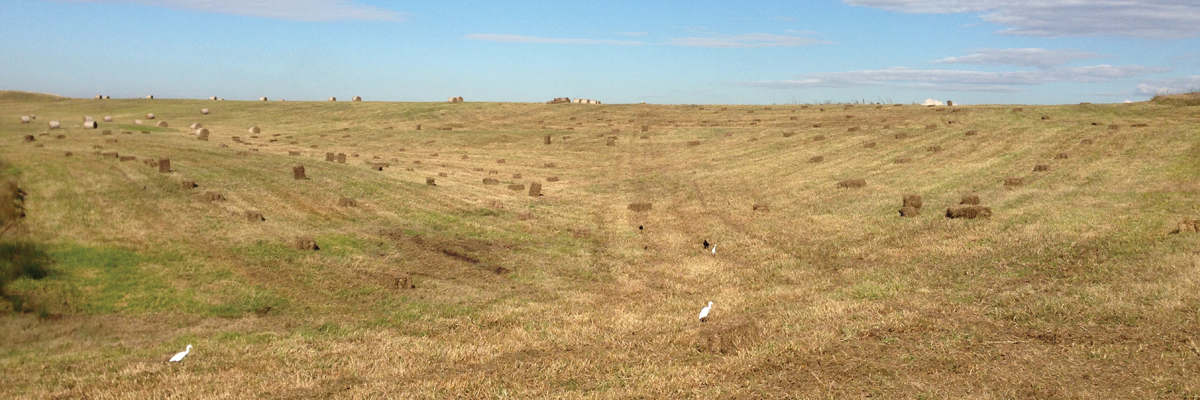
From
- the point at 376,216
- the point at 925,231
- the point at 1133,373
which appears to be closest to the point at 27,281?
the point at 376,216

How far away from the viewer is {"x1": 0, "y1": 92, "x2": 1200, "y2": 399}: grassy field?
10938 millimetres

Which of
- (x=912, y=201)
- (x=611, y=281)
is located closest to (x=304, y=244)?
(x=611, y=281)

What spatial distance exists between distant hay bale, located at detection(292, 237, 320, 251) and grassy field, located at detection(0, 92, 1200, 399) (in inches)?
15.1

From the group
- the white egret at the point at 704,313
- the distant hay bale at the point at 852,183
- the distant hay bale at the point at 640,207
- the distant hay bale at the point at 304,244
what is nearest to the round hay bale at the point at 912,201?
the distant hay bale at the point at 852,183

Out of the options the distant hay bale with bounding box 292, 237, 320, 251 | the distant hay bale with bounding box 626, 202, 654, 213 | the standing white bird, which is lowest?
the standing white bird

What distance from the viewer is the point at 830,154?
40.0m

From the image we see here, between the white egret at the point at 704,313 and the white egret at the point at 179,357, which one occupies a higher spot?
the white egret at the point at 704,313

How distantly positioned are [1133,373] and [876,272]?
23.8 ft

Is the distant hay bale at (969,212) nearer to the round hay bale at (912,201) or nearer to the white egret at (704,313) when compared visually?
the round hay bale at (912,201)

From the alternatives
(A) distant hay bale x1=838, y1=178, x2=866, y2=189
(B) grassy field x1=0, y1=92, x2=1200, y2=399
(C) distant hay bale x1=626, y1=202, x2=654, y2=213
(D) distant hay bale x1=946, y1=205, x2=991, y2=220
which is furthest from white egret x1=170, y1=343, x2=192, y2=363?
(A) distant hay bale x1=838, y1=178, x2=866, y2=189

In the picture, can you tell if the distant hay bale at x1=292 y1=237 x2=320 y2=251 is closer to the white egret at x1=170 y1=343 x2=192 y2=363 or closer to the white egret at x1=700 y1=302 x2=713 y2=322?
the white egret at x1=170 y1=343 x2=192 y2=363

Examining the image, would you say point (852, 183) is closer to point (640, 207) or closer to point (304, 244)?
point (640, 207)

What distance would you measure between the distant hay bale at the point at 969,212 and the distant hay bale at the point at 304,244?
58.3 feet

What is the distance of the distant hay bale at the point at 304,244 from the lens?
18.8m
